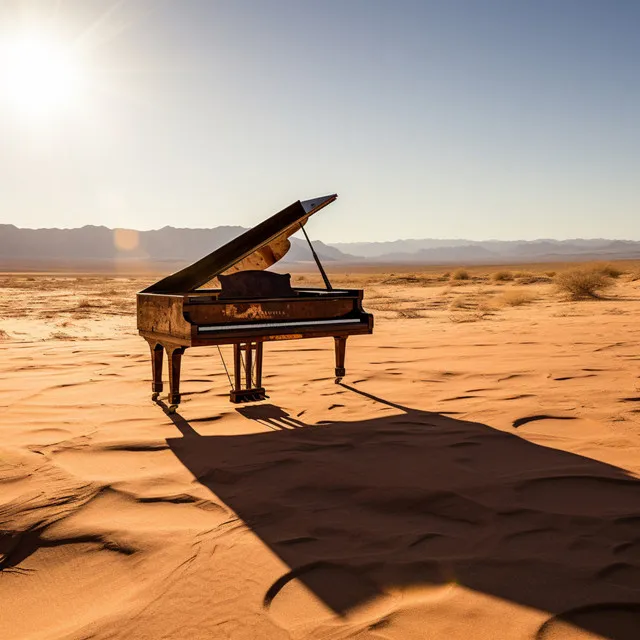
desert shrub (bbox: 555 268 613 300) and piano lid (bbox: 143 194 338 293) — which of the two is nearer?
piano lid (bbox: 143 194 338 293)

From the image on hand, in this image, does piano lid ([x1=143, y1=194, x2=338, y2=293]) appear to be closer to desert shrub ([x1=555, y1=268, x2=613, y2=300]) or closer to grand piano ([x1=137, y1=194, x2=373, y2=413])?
grand piano ([x1=137, y1=194, x2=373, y2=413])

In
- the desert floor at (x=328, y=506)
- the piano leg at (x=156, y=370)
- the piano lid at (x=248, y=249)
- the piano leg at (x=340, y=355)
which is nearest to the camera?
the desert floor at (x=328, y=506)

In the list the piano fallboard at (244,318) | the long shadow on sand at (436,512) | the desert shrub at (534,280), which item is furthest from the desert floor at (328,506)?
the desert shrub at (534,280)

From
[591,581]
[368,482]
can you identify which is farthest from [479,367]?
[591,581]

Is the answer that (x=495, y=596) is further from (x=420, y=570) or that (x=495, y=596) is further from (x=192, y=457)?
(x=192, y=457)

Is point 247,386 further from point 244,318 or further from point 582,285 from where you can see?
point 582,285

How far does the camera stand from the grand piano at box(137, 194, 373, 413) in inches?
221

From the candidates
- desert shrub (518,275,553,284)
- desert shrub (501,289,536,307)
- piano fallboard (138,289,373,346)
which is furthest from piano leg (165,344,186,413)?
desert shrub (518,275,553,284)

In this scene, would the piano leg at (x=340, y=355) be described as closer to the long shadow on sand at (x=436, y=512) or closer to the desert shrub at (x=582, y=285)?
the long shadow on sand at (x=436, y=512)

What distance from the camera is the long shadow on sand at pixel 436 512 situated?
103 inches

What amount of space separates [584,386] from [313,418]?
9.70 feet

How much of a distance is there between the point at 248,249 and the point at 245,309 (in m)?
0.75

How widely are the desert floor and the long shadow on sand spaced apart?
14 mm

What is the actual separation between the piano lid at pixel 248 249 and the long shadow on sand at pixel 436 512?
6.87ft
